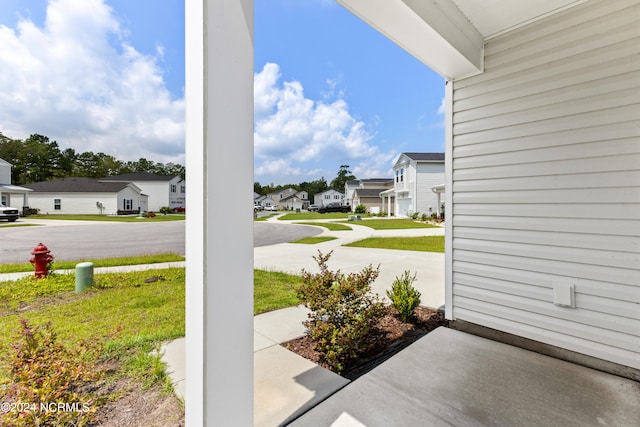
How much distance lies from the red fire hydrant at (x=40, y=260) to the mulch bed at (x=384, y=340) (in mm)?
3543

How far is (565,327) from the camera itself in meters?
2.10

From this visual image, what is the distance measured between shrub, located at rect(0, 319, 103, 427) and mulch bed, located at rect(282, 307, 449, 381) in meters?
1.29

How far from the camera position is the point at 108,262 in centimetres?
493

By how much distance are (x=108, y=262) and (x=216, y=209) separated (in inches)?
212

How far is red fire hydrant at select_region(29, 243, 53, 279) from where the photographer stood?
345 centimetres

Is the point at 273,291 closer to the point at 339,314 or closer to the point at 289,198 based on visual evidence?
the point at 339,314

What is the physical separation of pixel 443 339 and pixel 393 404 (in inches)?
42.0

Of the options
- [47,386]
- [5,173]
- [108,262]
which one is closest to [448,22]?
[47,386]

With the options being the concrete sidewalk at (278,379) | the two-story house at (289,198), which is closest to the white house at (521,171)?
the concrete sidewalk at (278,379)

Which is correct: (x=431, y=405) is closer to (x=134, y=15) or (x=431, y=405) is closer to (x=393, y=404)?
(x=393, y=404)

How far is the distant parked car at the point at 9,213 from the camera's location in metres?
A: 2.95

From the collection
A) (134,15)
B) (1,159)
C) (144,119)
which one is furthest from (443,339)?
(1,159)

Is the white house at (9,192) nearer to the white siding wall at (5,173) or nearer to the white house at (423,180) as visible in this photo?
the white siding wall at (5,173)

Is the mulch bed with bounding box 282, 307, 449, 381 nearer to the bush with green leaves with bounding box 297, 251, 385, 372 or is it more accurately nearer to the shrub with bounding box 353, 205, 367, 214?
the bush with green leaves with bounding box 297, 251, 385, 372
